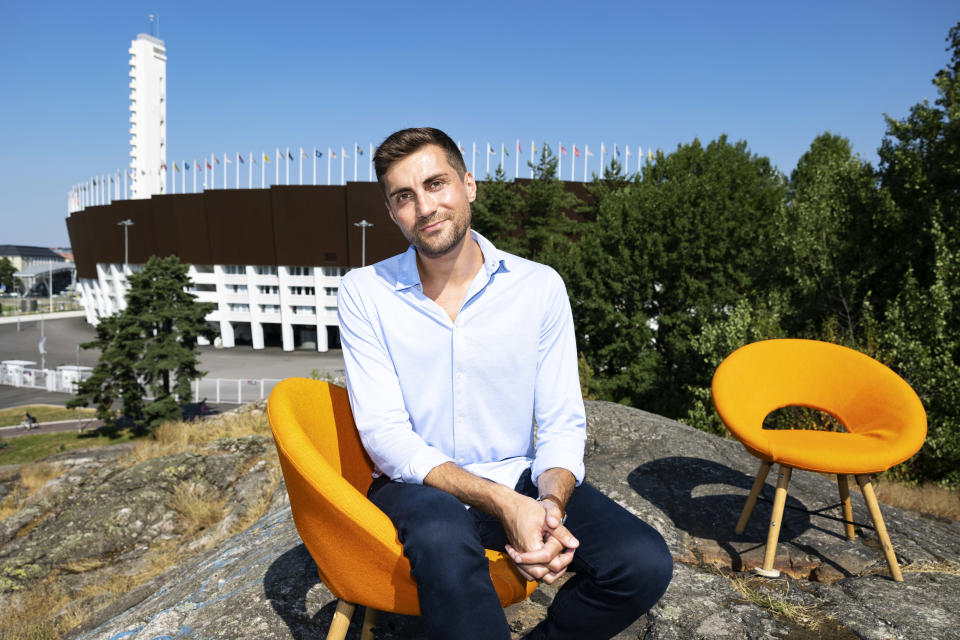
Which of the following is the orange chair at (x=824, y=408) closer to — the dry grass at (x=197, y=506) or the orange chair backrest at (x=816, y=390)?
the orange chair backrest at (x=816, y=390)

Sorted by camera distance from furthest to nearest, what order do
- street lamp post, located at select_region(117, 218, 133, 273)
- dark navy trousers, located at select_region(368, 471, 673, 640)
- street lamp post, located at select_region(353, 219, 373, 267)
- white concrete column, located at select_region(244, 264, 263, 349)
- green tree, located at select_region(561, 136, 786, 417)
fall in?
1. street lamp post, located at select_region(117, 218, 133, 273)
2. white concrete column, located at select_region(244, 264, 263, 349)
3. street lamp post, located at select_region(353, 219, 373, 267)
4. green tree, located at select_region(561, 136, 786, 417)
5. dark navy trousers, located at select_region(368, 471, 673, 640)

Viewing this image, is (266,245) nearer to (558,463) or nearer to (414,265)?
(414,265)

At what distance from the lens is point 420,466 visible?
1880 millimetres

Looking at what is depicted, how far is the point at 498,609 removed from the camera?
156 cm

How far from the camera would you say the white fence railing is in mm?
30625

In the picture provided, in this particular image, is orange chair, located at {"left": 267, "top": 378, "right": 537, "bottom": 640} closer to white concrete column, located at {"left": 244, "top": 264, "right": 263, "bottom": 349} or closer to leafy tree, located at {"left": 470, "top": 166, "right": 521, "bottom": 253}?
leafy tree, located at {"left": 470, "top": 166, "right": 521, "bottom": 253}

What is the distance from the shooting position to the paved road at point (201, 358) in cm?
3576

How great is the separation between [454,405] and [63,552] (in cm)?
573

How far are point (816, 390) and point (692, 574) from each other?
1.50 m

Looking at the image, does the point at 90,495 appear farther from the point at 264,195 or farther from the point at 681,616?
the point at 264,195

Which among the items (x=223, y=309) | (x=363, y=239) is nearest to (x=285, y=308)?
(x=223, y=309)

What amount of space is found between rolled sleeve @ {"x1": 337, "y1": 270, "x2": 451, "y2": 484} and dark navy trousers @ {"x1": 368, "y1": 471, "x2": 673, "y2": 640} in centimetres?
8

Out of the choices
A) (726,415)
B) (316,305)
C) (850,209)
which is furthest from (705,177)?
(316,305)

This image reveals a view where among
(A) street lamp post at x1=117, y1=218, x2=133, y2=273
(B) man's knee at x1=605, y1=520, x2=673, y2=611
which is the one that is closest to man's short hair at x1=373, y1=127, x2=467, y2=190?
(B) man's knee at x1=605, y1=520, x2=673, y2=611
